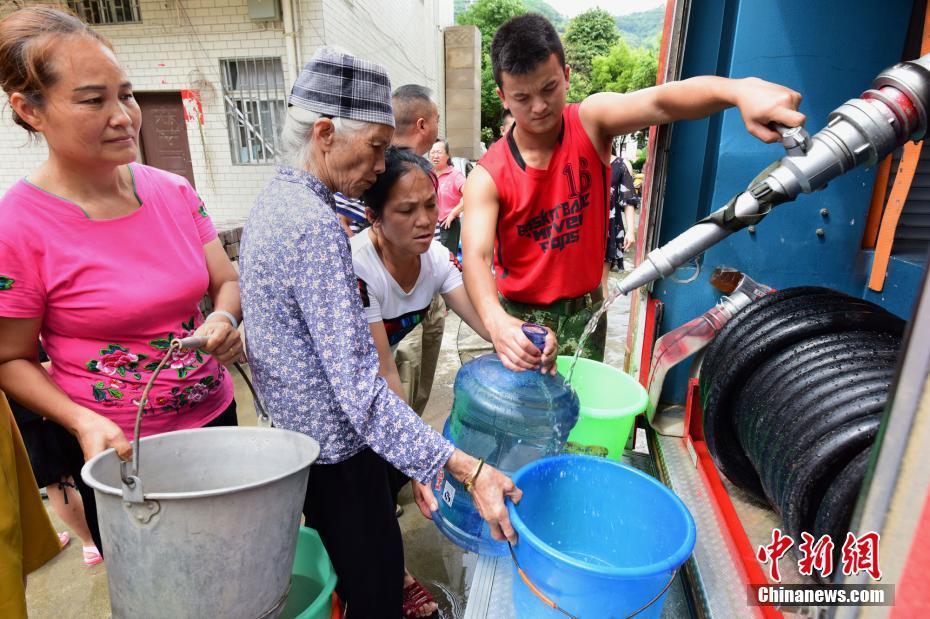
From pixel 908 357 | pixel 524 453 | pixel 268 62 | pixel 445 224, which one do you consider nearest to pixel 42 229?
pixel 524 453

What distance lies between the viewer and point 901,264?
2.02 m

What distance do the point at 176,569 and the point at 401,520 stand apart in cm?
210

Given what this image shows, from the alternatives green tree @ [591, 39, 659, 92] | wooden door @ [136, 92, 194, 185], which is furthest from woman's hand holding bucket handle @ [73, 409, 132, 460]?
green tree @ [591, 39, 659, 92]

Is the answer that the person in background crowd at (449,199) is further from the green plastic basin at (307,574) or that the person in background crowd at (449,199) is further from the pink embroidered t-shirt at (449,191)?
the green plastic basin at (307,574)

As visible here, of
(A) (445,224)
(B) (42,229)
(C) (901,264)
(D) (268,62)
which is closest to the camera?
(B) (42,229)

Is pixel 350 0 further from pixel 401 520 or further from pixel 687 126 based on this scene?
pixel 401 520

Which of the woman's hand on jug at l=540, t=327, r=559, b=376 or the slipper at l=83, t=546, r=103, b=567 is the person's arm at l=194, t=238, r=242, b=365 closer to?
the woman's hand on jug at l=540, t=327, r=559, b=376

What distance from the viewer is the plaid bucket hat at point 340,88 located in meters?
1.51

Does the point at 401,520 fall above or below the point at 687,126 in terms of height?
below

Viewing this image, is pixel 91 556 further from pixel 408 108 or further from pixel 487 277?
pixel 408 108

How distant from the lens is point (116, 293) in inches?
62.8

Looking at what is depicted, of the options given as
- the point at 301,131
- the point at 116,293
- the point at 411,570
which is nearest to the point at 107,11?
the point at 116,293

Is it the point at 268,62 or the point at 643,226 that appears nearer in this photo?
the point at 643,226

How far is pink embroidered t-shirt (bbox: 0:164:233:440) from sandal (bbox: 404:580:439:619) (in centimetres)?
127
